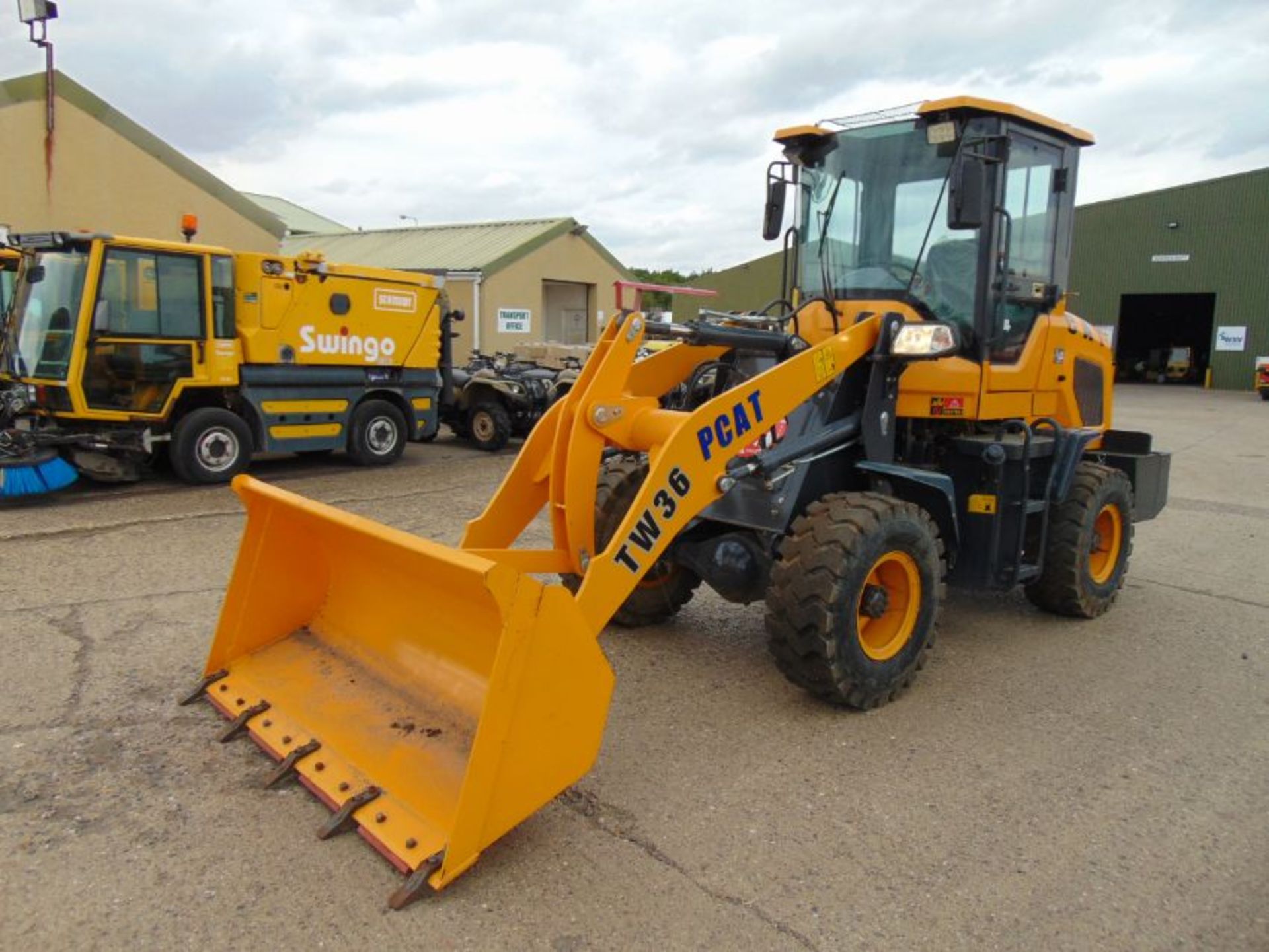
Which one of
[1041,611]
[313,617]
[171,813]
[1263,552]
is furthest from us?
[1263,552]

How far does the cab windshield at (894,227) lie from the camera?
4.85 meters

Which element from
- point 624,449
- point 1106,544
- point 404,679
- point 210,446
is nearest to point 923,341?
point 624,449

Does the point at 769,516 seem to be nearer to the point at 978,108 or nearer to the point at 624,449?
the point at 624,449

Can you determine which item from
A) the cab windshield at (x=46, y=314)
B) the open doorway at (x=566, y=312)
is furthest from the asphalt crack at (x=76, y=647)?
the open doorway at (x=566, y=312)

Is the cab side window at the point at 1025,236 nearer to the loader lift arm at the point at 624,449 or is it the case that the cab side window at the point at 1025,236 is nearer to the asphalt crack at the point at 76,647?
the loader lift arm at the point at 624,449

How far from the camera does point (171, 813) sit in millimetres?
3195

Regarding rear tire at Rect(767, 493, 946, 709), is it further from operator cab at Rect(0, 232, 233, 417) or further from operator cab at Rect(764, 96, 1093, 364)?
operator cab at Rect(0, 232, 233, 417)

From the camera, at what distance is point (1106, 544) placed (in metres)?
5.96

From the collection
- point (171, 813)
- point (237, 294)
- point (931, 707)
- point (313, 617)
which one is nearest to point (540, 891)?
point (171, 813)

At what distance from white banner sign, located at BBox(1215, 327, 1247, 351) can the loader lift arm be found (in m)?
31.5

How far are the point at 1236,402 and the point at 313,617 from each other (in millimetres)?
27512

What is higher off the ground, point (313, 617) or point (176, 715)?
point (313, 617)

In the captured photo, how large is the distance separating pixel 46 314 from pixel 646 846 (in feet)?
27.6

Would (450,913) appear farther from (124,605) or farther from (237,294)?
(237,294)
